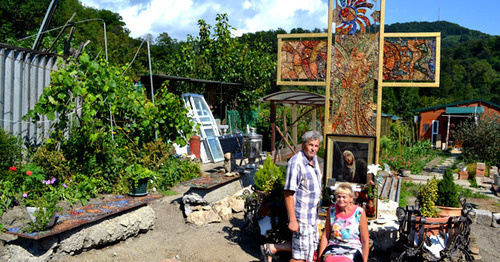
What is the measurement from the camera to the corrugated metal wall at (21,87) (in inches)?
266

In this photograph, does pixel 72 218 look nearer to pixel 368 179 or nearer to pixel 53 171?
pixel 53 171

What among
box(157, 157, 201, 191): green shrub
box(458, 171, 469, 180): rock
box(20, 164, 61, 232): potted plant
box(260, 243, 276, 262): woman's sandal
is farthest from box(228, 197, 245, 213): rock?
box(458, 171, 469, 180): rock

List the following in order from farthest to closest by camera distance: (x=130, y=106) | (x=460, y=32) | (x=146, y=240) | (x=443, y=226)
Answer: (x=460, y=32), (x=130, y=106), (x=146, y=240), (x=443, y=226)

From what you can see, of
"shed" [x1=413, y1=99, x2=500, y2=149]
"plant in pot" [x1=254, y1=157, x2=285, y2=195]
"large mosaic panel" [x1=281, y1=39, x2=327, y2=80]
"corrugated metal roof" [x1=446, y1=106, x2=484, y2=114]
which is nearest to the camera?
"plant in pot" [x1=254, y1=157, x2=285, y2=195]

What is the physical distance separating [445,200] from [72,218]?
4.94m

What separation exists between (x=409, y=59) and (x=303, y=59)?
1761 mm

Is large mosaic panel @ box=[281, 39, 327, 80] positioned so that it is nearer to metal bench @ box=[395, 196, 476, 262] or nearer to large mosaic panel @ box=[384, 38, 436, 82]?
large mosaic panel @ box=[384, 38, 436, 82]

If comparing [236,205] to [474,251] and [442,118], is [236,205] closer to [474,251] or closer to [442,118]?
[474,251]

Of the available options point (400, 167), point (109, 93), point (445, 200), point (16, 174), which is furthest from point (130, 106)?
point (400, 167)

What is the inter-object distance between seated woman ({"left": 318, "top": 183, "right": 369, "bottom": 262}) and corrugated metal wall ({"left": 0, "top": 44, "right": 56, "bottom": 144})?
557 centimetres

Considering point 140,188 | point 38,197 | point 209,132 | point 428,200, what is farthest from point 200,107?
point 428,200

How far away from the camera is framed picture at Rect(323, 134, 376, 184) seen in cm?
622

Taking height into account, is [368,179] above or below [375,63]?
below

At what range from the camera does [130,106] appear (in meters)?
8.17
